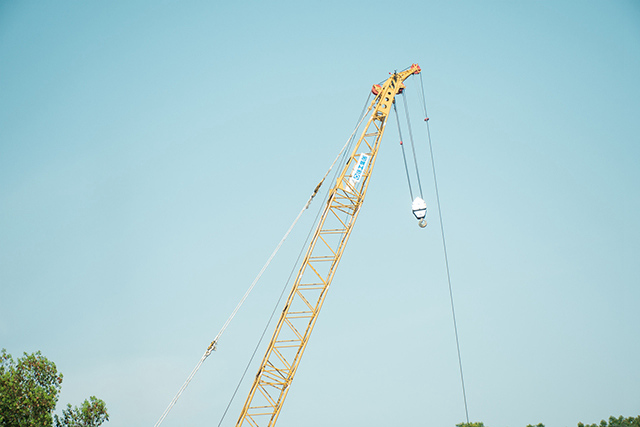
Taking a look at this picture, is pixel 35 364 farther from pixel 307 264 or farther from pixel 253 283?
pixel 307 264

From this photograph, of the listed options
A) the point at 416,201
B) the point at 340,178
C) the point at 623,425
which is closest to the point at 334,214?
the point at 340,178

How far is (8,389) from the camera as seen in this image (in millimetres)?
54406

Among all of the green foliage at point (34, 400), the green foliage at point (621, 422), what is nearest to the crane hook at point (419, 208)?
the green foliage at point (34, 400)

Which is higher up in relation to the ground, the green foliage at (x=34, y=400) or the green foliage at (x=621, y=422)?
the green foliage at (x=621, y=422)

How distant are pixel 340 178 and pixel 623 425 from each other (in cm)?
11520

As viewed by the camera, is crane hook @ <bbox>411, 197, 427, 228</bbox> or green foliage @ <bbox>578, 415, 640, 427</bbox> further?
green foliage @ <bbox>578, 415, 640, 427</bbox>

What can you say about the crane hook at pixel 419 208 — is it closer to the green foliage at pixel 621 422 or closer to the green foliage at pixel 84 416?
the green foliage at pixel 84 416

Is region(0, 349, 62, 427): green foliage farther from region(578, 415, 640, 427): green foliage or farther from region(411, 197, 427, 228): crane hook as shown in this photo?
region(578, 415, 640, 427): green foliage

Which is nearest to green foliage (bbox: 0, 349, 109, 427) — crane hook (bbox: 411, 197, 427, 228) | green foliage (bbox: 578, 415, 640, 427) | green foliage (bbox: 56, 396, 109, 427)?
green foliage (bbox: 56, 396, 109, 427)

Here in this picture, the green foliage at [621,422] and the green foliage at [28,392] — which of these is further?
the green foliage at [621,422]

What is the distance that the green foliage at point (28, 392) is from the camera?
2140 inches

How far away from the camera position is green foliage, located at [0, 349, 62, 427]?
178 ft

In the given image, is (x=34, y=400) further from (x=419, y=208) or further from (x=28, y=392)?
(x=419, y=208)

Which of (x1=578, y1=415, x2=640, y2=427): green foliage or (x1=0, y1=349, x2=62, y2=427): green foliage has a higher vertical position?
(x1=578, y1=415, x2=640, y2=427): green foliage
